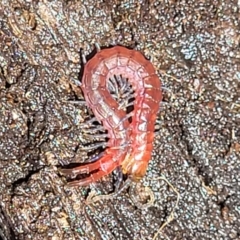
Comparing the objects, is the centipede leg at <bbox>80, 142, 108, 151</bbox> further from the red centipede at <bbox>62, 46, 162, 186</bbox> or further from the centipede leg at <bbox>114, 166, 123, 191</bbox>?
the centipede leg at <bbox>114, 166, 123, 191</bbox>

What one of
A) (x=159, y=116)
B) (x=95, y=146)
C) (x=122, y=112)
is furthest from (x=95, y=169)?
(x=159, y=116)

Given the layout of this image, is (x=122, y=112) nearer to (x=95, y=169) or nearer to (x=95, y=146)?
(x=95, y=146)

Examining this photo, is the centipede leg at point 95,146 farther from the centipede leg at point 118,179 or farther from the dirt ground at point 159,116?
the centipede leg at point 118,179

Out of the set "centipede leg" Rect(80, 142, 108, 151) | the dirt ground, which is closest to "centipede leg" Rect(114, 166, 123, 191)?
the dirt ground

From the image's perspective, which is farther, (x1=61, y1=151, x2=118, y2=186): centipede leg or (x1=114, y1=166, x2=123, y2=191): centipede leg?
(x1=114, y1=166, x2=123, y2=191): centipede leg

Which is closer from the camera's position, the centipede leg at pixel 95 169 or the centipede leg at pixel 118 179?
the centipede leg at pixel 95 169

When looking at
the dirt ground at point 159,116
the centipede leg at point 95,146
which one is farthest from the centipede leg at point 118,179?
the centipede leg at point 95,146

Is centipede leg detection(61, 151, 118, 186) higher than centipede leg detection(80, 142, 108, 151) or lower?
lower
